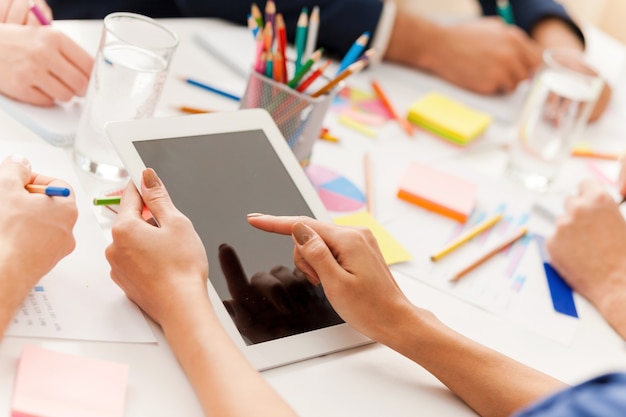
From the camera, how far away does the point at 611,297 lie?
0.90m

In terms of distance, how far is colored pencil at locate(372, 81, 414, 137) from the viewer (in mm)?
1185

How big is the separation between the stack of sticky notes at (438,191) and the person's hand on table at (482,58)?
1.14ft

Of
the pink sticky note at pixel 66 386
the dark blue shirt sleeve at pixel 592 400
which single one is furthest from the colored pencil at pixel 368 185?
the dark blue shirt sleeve at pixel 592 400

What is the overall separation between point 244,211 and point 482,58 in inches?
29.5

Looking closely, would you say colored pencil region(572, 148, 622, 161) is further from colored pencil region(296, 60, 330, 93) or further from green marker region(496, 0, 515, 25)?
colored pencil region(296, 60, 330, 93)

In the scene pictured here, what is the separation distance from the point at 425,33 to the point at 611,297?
2.16 feet

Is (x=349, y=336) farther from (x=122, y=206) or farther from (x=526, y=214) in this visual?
(x=526, y=214)

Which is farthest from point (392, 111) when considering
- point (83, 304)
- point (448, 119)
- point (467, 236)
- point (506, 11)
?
point (83, 304)

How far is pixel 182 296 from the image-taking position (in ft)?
2.08

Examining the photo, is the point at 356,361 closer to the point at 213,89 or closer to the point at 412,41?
the point at 213,89

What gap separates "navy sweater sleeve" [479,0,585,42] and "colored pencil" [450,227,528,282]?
710 millimetres

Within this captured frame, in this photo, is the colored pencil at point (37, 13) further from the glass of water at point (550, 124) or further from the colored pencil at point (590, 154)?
the colored pencil at point (590, 154)

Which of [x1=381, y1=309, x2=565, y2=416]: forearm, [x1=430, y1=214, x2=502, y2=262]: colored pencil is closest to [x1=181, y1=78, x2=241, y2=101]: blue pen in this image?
[x1=430, y1=214, x2=502, y2=262]: colored pencil

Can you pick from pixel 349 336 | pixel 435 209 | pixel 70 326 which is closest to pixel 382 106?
pixel 435 209
